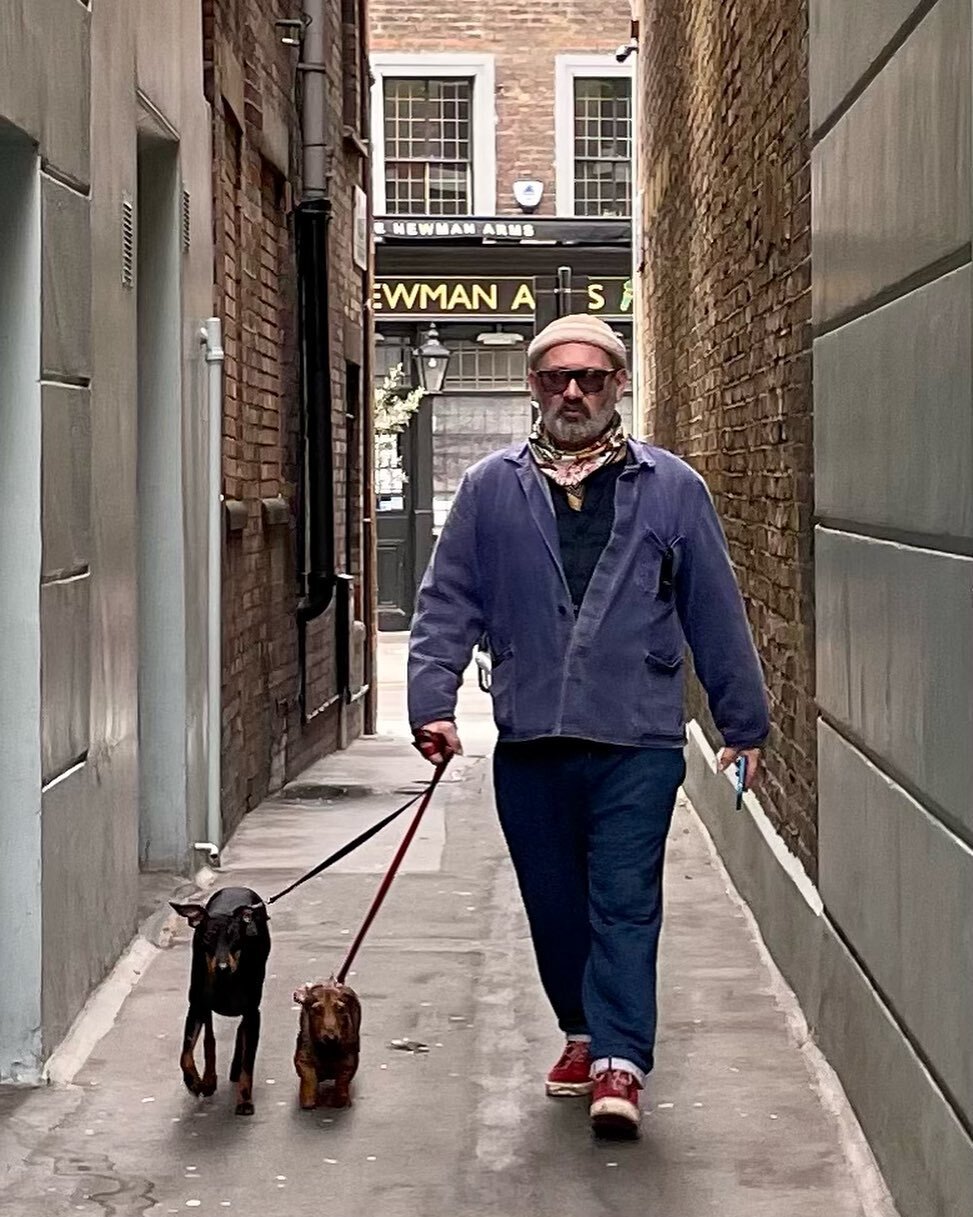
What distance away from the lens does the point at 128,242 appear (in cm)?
836

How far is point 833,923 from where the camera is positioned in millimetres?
6336

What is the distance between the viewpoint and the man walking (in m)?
5.96

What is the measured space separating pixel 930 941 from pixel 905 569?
2.49 ft

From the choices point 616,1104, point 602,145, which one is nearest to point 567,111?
point 602,145

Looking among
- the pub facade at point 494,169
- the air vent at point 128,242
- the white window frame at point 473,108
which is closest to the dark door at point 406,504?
the pub facade at point 494,169

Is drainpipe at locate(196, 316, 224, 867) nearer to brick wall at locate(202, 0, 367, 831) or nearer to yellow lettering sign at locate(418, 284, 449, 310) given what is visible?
brick wall at locate(202, 0, 367, 831)

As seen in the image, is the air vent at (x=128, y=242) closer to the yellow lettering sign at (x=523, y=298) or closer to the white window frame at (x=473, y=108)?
the white window frame at (x=473, y=108)

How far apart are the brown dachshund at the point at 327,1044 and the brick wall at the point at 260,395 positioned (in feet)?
16.7

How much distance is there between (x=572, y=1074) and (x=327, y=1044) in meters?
0.65

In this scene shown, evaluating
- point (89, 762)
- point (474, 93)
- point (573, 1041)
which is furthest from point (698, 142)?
point (474, 93)

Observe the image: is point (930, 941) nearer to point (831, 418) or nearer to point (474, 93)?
point (831, 418)

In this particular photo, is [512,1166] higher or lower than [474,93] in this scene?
lower

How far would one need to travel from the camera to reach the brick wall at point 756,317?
297 inches

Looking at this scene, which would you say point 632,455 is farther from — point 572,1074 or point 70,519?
point 70,519
